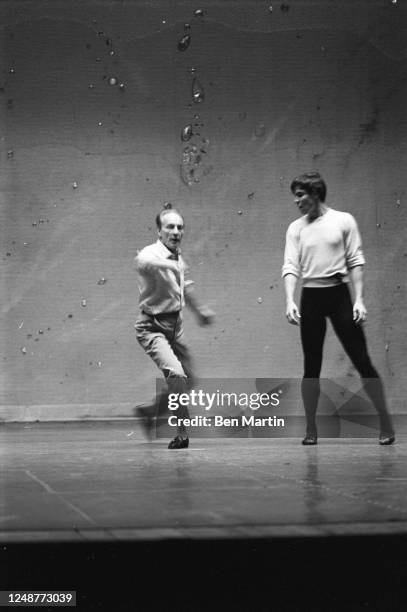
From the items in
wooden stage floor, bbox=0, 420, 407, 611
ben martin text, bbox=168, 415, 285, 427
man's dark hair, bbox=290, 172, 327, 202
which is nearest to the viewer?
wooden stage floor, bbox=0, 420, 407, 611

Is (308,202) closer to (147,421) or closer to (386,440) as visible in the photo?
(386,440)

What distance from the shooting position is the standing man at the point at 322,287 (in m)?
6.18

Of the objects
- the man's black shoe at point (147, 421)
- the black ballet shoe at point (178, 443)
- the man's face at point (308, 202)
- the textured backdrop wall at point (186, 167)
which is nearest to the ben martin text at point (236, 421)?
the textured backdrop wall at point (186, 167)

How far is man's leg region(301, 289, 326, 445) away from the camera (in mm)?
6250

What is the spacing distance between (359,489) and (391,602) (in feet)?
3.21

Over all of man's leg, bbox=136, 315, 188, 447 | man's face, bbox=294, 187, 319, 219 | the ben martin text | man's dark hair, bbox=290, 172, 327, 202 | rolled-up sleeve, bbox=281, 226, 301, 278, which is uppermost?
man's dark hair, bbox=290, 172, 327, 202

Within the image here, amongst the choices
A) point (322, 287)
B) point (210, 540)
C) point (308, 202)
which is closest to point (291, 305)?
point (322, 287)

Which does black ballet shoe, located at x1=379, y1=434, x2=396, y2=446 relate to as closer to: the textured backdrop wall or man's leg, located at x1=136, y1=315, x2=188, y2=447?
man's leg, located at x1=136, y1=315, x2=188, y2=447

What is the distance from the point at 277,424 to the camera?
8398mm

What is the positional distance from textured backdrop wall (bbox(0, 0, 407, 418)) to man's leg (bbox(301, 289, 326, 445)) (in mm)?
2200

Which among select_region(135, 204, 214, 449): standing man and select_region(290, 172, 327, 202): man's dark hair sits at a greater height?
select_region(290, 172, 327, 202): man's dark hair

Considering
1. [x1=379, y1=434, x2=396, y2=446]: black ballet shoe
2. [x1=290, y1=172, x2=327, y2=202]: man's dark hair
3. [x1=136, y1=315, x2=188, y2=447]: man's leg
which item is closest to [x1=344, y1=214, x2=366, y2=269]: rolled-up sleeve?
[x1=290, y1=172, x2=327, y2=202]: man's dark hair

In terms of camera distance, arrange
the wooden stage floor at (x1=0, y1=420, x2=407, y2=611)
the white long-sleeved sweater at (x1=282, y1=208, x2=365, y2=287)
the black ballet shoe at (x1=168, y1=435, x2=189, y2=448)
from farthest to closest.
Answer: the white long-sleeved sweater at (x1=282, y1=208, x2=365, y2=287) → the black ballet shoe at (x1=168, y1=435, x2=189, y2=448) → the wooden stage floor at (x1=0, y1=420, x2=407, y2=611)

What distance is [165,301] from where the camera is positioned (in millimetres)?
6438
